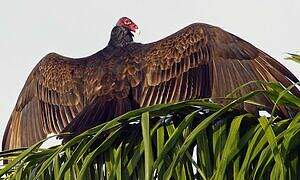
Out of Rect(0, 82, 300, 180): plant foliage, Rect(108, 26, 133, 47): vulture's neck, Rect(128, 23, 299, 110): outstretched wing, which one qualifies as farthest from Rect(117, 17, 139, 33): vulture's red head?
Rect(0, 82, 300, 180): plant foliage

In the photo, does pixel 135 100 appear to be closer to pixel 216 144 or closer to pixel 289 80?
pixel 289 80

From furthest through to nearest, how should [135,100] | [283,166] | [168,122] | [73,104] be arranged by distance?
[73,104], [135,100], [168,122], [283,166]

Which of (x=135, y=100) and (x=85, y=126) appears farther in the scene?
(x=135, y=100)

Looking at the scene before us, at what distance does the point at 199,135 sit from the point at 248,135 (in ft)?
0.62

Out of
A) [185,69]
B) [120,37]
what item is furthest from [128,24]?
[185,69]

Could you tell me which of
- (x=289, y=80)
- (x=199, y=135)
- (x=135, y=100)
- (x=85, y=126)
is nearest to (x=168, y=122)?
(x=199, y=135)

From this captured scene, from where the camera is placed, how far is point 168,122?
358 centimetres

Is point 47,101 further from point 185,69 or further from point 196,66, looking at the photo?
point 196,66

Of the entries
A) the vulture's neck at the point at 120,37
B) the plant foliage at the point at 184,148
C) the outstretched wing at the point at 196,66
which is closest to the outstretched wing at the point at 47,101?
the vulture's neck at the point at 120,37

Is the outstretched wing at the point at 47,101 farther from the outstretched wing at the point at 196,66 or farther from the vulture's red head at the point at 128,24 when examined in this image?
the vulture's red head at the point at 128,24

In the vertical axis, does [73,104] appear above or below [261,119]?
below

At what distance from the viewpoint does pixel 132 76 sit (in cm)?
683

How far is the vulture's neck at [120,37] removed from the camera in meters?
7.75

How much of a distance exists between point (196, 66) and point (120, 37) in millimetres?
1279
